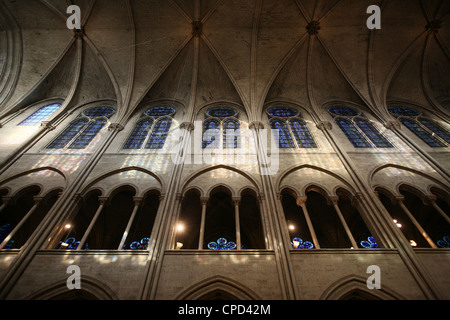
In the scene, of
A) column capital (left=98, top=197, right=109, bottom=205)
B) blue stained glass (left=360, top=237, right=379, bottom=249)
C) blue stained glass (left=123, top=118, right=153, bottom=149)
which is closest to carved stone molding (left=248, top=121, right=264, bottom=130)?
blue stained glass (left=123, top=118, right=153, bottom=149)

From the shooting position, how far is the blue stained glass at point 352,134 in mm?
10602

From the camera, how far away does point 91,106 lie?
13.8 metres

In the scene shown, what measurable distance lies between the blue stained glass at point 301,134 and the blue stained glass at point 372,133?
2.69 meters

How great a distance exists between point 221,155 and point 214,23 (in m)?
8.61

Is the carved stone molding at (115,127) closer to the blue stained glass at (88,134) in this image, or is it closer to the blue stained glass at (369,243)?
the blue stained glass at (88,134)

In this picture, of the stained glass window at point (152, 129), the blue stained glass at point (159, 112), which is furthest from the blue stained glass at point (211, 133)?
the blue stained glass at point (159, 112)

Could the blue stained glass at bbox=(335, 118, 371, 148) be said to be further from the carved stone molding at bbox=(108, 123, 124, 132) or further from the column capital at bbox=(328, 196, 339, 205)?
the carved stone molding at bbox=(108, 123, 124, 132)

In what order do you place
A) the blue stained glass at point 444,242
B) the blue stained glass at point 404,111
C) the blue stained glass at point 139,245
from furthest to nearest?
the blue stained glass at point 404,111 → the blue stained glass at point 139,245 → the blue stained glass at point 444,242

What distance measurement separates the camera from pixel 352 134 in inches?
452

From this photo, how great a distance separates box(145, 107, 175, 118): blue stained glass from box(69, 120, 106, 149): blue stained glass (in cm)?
240

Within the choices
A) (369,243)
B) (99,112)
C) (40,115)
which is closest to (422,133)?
(369,243)

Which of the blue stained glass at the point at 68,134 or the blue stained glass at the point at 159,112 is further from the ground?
the blue stained glass at the point at 159,112
